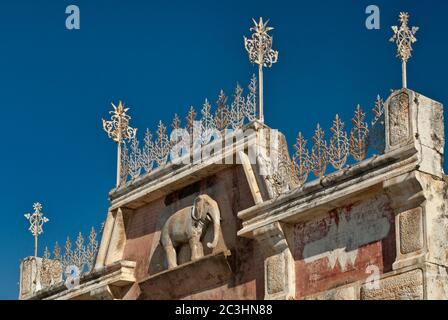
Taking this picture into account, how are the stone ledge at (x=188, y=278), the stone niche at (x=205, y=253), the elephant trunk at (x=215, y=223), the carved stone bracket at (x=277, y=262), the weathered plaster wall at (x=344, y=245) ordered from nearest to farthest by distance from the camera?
the weathered plaster wall at (x=344, y=245) < the carved stone bracket at (x=277, y=262) < the stone niche at (x=205, y=253) < the stone ledge at (x=188, y=278) < the elephant trunk at (x=215, y=223)

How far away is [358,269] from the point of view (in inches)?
660

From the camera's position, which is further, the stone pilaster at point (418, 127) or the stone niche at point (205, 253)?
the stone niche at point (205, 253)

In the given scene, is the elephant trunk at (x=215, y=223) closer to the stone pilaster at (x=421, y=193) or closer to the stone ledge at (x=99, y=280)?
the stone ledge at (x=99, y=280)

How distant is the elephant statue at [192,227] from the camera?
19.5m

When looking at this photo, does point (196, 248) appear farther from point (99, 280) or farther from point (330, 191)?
point (330, 191)

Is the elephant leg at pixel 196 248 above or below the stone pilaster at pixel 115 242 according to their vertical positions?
below

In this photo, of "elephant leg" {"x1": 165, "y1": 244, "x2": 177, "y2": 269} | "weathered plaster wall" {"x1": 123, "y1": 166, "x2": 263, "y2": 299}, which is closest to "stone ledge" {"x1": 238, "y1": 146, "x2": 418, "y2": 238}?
"weathered plaster wall" {"x1": 123, "y1": 166, "x2": 263, "y2": 299}

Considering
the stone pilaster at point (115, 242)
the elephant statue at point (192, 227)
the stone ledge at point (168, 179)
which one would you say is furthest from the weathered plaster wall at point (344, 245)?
the stone pilaster at point (115, 242)

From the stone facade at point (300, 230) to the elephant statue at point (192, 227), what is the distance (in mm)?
100

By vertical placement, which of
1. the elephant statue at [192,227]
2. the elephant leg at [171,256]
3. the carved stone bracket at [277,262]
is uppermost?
the elephant statue at [192,227]

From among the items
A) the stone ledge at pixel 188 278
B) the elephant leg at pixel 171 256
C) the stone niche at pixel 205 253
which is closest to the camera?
the stone niche at pixel 205 253

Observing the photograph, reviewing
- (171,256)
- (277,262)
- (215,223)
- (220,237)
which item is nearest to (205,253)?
(220,237)

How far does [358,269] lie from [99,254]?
6.65 metres

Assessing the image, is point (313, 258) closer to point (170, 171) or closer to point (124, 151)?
point (170, 171)
